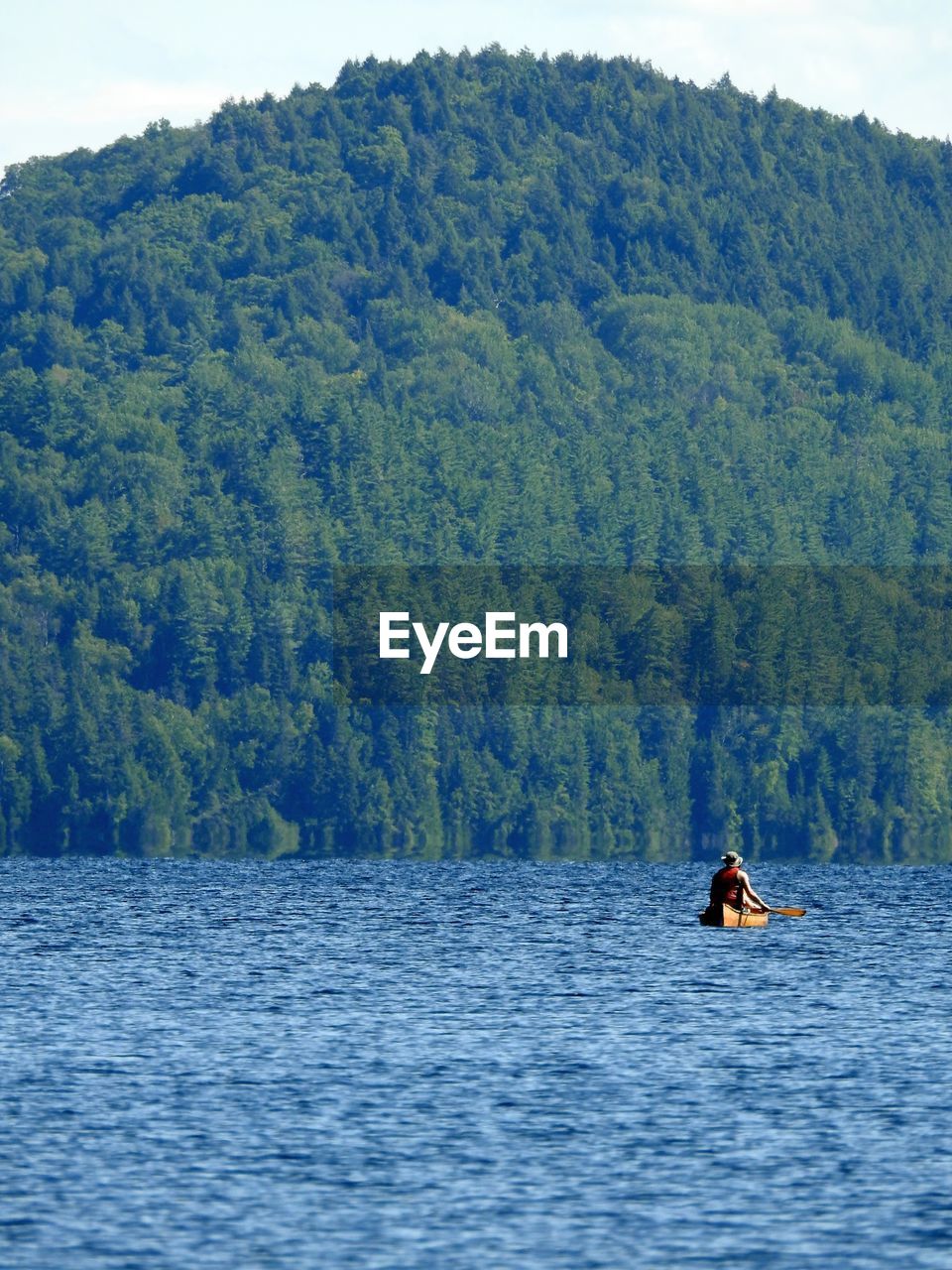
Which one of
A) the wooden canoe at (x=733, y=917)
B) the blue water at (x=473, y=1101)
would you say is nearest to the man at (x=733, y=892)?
the wooden canoe at (x=733, y=917)

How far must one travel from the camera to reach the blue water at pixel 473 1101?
1829 inches

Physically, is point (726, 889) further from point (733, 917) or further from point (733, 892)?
point (733, 917)

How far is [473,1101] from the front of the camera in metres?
61.4

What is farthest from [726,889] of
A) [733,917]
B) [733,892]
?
[733,917]

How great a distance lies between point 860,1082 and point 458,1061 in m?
10.4

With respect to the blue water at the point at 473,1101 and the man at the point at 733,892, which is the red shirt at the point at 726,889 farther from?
the blue water at the point at 473,1101

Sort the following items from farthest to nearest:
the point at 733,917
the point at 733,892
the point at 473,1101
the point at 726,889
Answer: the point at 733,917
the point at 733,892
the point at 726,889
the point at 473,1101

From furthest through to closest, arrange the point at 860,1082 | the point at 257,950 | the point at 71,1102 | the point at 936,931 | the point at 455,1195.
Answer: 1. the point at 936,931
2. the point at 257,950
3. the point at 860,1082
4. the point at 71,1102
5. the point at 455,1195

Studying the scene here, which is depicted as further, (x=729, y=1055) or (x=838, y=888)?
(x=838, y=888)

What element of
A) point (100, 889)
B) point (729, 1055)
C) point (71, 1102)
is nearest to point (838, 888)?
point (100, 889)

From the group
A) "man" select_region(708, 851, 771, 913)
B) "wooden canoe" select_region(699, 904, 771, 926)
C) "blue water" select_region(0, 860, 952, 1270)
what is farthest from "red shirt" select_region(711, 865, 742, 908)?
"blue water" select_region(0, 860, 952, 1270)

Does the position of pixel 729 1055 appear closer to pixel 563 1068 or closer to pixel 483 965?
pixel 563 1068

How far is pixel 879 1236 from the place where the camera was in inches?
1829

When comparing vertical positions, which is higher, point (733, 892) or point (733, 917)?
point (733, 892)
